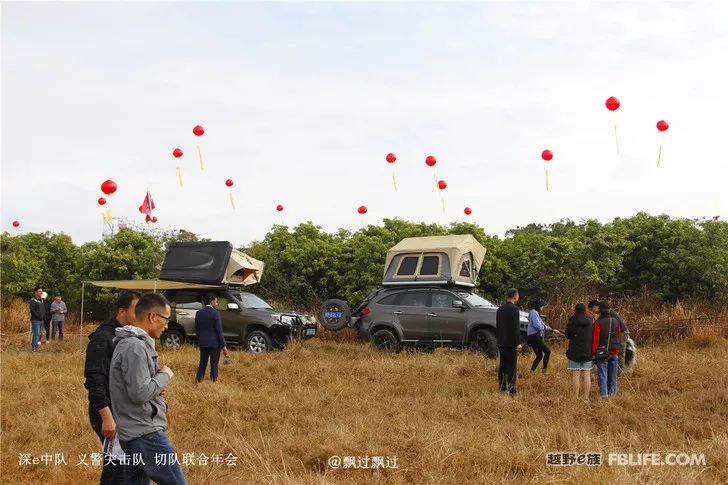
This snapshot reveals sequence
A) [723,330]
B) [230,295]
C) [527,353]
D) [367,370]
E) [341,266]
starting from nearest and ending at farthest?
[367,370], [527,353], [723,330], [230,295], [341,266]

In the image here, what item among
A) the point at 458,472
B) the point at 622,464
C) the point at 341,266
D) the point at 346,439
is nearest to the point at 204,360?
the point at 346,439

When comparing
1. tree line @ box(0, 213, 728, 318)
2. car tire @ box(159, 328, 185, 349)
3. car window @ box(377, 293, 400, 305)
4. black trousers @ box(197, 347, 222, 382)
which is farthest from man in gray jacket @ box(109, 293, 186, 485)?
tree line @ box(0, 213, 728, 318)

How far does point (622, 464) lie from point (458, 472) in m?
1.39

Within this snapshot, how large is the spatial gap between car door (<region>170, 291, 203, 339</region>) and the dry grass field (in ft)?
9.28

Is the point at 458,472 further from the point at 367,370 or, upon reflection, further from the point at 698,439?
the point at 367,370

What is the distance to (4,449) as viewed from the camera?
24.5ft

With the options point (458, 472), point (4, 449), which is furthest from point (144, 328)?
point (4, 449)

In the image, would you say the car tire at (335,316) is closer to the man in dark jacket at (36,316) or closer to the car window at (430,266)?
the car window at (430,266)

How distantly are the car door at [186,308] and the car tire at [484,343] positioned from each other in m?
6.31

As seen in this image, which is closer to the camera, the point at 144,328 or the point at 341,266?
the point at 144,328

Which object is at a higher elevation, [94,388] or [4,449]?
[94,388]

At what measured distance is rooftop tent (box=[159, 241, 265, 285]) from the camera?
16938mm

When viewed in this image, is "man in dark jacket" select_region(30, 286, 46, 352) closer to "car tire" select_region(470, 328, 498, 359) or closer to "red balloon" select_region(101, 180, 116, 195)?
"red balloon" select_region(101, 180, 116, 195)

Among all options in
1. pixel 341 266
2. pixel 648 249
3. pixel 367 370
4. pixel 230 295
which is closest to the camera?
pixel 367 370
